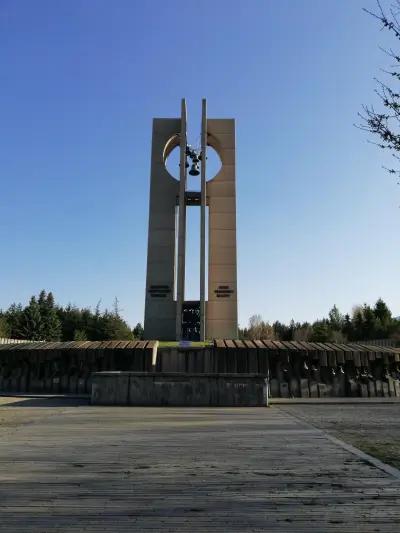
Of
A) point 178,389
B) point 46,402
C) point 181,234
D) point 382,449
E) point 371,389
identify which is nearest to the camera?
point 382,449

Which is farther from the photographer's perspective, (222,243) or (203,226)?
(222,243)

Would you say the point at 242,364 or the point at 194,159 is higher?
the point at 194,159

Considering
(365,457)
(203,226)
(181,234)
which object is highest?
(203,226)

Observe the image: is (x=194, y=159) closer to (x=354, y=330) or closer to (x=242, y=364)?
(x=242, y=364)

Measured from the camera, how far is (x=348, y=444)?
834 cm

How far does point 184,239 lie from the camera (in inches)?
1518

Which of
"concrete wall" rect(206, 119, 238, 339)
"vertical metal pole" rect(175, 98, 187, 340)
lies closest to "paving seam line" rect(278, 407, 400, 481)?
"vertical metal pole" rect(175, 98, 187, 340)

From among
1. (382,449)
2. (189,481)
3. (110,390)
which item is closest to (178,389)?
(110,390)

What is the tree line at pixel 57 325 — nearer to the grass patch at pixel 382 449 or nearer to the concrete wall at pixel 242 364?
the concrete wall at pixel 242 364

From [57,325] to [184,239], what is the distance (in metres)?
33.3

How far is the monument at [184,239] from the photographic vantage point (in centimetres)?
3750

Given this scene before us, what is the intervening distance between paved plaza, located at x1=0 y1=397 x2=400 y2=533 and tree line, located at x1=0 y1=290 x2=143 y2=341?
44.1 meters

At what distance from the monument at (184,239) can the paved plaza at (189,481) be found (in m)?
27.0

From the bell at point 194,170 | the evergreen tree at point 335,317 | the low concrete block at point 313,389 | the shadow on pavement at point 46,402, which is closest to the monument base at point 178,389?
the shadow on pavement at point 46,402
